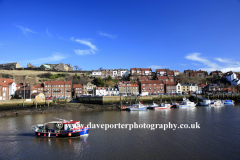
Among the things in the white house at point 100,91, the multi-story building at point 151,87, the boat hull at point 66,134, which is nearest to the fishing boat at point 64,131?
the boat hull at point 66,134

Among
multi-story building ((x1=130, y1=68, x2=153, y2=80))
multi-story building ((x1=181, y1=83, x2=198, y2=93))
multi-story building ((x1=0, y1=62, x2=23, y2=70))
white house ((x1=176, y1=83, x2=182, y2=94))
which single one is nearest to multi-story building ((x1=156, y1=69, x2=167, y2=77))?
multi-story building ((x1=130, y1=68, x2=153, y2=80))

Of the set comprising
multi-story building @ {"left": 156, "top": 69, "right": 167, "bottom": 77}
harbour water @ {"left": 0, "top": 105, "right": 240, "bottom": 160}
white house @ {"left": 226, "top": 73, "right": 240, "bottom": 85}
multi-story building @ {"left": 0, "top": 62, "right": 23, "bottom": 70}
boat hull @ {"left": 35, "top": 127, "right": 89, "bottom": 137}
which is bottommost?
harbour water @ {"left": 0, "top": 105, "right": 240, "bottom": 160}

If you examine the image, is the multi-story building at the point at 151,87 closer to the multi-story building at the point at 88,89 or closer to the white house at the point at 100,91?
the white house at the point at 100,91

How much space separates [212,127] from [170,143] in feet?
30.9

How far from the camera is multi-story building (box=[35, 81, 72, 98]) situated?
203ft

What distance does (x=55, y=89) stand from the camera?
62.7 m

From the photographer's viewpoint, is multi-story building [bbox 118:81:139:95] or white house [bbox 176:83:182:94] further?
white house [bbox 176:83:182:94]

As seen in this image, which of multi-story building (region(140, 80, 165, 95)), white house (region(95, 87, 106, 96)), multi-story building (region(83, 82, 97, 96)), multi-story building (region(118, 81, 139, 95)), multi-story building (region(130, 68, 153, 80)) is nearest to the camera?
white house (region(95, 87, 106, 96))

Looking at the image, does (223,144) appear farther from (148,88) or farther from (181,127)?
(148,88)

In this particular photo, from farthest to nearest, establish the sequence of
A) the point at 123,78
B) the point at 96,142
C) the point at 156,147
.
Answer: the point at 123,78 < the point at 96,142 < the point at 156,147

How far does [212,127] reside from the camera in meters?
23.0

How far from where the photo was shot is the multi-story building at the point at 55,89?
61825mm

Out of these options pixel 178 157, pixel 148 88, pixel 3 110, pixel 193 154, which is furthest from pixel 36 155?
pixel 148 88

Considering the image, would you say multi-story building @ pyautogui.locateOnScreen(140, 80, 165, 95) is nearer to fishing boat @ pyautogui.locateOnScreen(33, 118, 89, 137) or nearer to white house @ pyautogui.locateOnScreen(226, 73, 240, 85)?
white house @ pyautogui.locateOnScreen(226, 73, 240, 85)
